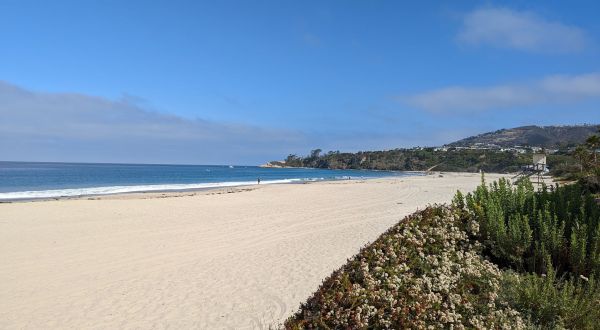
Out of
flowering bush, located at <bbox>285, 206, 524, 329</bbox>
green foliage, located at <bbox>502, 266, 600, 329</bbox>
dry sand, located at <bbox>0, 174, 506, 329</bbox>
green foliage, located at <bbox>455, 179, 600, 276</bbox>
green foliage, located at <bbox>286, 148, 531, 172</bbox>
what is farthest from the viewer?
green foliage, located at <bbox>286, 148, 531, 172</bbox>

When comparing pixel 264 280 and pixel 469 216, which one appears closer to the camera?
pixel 469 216

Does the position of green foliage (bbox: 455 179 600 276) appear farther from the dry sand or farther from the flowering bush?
the dry sand

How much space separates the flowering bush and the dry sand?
306 centimetres

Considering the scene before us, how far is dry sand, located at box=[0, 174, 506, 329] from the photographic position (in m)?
6.80

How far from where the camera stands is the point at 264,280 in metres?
8.59

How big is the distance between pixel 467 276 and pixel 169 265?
8058 millimetres

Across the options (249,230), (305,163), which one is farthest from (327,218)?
(305,163)

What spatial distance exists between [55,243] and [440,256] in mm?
12936

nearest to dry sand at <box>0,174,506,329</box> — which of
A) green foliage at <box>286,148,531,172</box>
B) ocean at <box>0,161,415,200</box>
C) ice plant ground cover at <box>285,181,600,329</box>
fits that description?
ice plant ground cover at <box>285,181,600,329</box>

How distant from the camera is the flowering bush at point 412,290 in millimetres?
2777

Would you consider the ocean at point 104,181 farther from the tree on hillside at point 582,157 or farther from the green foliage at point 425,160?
the green foliage at point 425,160

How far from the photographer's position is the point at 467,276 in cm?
339

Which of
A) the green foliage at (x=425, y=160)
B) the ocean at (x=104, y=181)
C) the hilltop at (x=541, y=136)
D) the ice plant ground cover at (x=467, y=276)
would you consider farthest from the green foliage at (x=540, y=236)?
the hilltop at (x=541, y=136)

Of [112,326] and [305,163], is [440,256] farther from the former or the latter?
[305,163]
